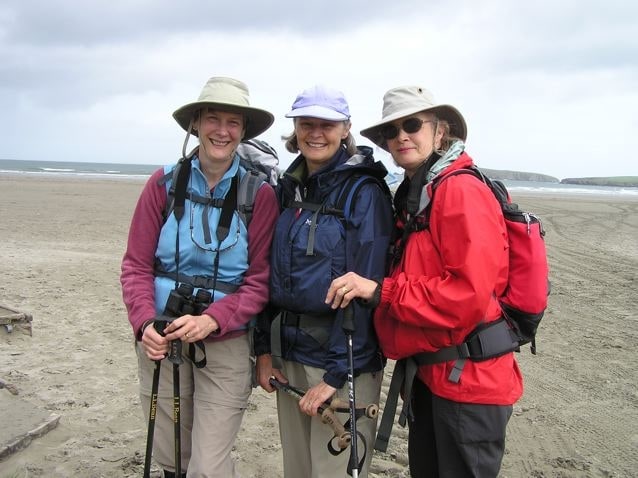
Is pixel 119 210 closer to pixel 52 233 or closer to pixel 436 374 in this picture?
pixel 52 233

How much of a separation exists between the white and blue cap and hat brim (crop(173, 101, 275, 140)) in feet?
1.27

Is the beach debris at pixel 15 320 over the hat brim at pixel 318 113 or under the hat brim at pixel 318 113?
under

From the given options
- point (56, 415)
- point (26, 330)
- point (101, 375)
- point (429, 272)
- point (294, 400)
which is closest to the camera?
point (429, 272)

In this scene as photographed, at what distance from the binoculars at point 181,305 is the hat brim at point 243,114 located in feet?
3.82

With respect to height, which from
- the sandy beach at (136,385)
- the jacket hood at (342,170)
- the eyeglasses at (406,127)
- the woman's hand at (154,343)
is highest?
the eyeglasses at (406,127)

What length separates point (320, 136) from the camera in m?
3.20

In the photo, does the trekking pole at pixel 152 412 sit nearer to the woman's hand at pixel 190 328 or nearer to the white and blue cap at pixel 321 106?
the woman's hand at pixel 190 328

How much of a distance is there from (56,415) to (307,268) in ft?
10.7

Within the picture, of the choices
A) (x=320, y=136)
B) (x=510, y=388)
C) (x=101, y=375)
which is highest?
(x=320, y=136)

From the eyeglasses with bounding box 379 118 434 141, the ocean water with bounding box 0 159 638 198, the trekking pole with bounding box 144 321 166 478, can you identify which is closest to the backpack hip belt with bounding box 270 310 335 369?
the trekking pole with bounding box 144 321 166 478

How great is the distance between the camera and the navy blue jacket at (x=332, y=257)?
118 inches

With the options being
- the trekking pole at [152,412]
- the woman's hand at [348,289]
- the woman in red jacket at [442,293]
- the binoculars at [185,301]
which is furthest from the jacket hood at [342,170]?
the trekking pole at [152,412]

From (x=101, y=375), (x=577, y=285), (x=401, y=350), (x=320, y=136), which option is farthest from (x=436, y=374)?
(x=577, y=285)

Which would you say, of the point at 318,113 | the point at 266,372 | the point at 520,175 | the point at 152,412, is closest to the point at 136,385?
the point at 152,412
